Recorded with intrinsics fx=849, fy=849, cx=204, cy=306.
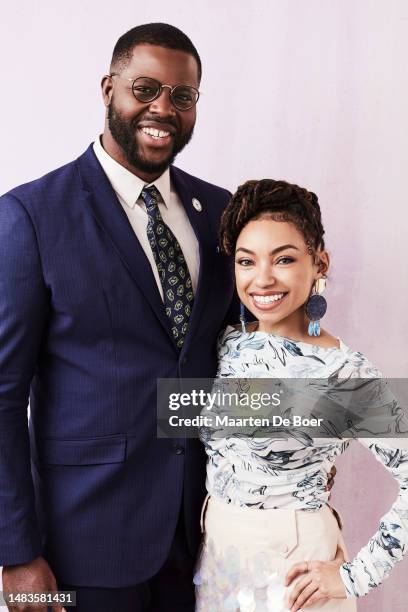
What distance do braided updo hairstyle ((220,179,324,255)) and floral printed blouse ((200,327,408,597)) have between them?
0.25 m

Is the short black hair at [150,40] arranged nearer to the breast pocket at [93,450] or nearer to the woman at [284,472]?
the woman at [284,472]

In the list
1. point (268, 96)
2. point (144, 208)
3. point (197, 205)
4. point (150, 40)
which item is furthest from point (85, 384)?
point (268, 96)

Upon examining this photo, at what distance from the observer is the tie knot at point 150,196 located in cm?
196

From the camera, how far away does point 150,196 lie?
6.48 ft

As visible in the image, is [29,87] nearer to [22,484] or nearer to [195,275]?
[195,275]

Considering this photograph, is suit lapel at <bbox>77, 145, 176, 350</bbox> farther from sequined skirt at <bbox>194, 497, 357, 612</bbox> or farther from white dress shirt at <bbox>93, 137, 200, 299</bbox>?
sequined skirt at <bbox>194, 497, 357, 612</bbox>

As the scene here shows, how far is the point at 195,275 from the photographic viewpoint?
2020mm

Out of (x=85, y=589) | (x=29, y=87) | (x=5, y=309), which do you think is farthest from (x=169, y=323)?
(x=29, y=87)

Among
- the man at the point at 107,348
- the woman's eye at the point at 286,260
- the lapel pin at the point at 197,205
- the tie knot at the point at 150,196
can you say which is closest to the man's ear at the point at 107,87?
the man at the point at 107,348

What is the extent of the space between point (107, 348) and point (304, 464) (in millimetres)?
497

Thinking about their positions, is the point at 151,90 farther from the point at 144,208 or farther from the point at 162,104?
the point at 144,208

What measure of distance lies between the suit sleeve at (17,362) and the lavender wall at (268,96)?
2.75ft

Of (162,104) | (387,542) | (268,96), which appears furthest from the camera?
(268,96)

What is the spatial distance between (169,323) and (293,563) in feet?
1.92
